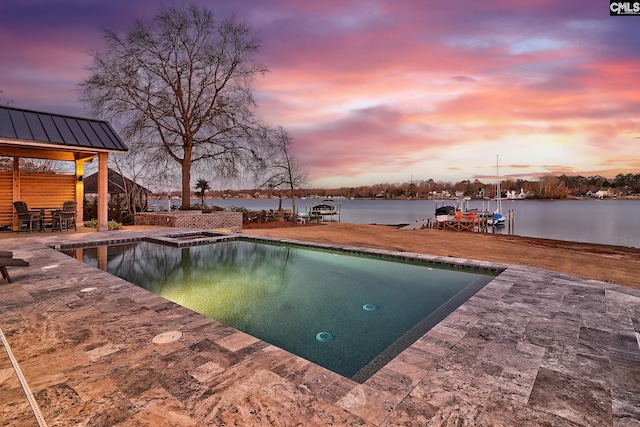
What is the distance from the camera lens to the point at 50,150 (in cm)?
1041

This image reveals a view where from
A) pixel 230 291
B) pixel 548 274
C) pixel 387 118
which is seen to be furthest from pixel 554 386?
pixel 387 118

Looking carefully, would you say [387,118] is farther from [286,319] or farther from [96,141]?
[286,319]

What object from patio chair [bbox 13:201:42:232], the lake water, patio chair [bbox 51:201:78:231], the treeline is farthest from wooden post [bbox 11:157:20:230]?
the treeline

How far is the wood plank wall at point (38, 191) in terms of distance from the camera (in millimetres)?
10445

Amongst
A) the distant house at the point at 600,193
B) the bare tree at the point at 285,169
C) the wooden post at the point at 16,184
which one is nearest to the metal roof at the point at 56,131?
the wooden post at the point at 16,184

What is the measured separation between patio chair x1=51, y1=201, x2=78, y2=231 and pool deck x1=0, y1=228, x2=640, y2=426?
26.4 feet

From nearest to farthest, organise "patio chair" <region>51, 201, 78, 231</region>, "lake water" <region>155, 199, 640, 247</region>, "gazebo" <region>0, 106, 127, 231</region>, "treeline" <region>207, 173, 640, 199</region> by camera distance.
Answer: "gazebo" <region>0, 106, 127, 231</region>, "patio chair" <region>51, 201, 78, 231</region>, "lake water" <region>155, 199, 640, 247</region>, "treeline" <region>207, 173, 640, 199</region>

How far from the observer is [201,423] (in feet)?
5.63

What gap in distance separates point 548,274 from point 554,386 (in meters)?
3.94

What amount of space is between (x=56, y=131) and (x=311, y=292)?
949cm

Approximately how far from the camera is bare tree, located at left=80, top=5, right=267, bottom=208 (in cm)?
1472

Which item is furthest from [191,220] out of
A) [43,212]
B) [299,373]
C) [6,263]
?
[299,373]

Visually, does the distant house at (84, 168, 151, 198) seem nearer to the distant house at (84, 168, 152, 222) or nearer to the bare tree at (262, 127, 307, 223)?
the distant house at (84, 168, 152, 222)

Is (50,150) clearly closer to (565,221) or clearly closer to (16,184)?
(16,184)
